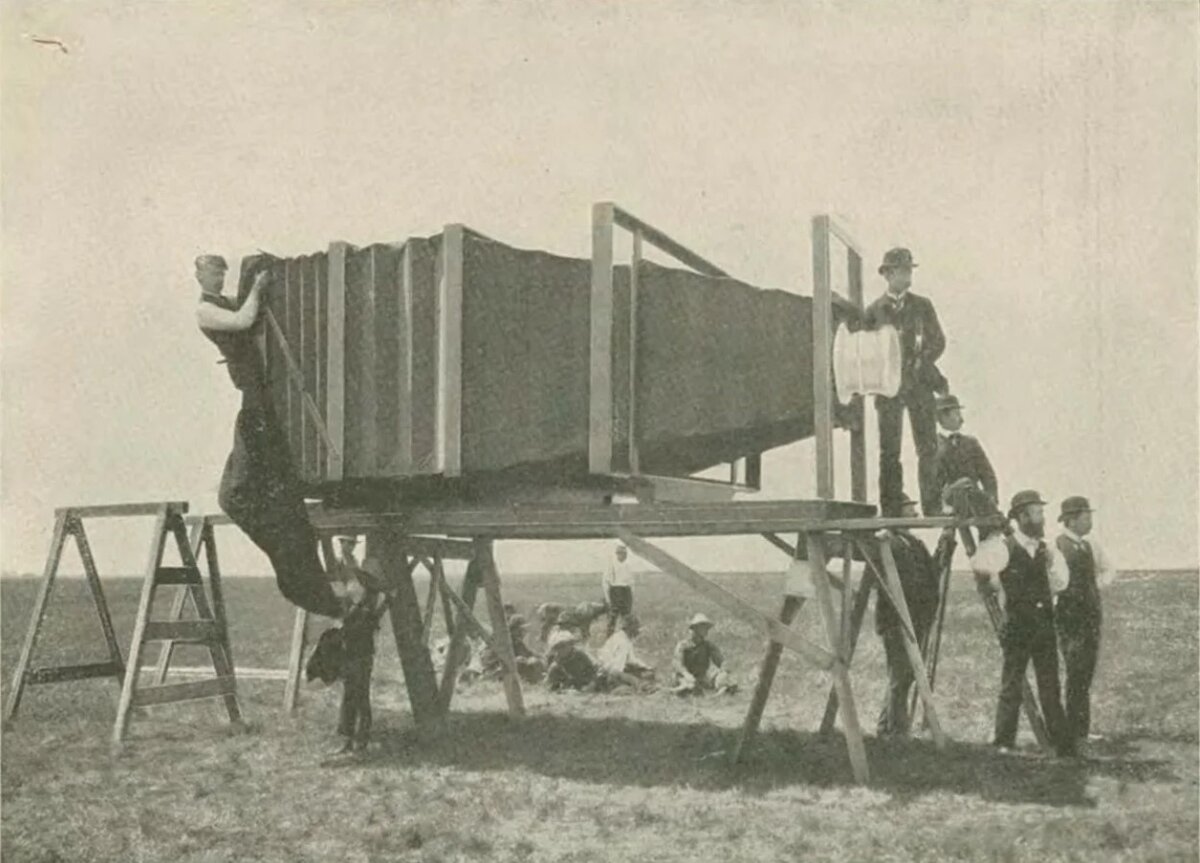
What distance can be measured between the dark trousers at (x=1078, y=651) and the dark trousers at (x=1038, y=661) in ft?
0.36

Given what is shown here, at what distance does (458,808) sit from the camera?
295 inches

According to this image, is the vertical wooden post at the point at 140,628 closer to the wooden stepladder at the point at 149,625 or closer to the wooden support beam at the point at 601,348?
the wooden stepladder at the point at 149,625

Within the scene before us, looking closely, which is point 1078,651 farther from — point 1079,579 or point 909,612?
point 909,612

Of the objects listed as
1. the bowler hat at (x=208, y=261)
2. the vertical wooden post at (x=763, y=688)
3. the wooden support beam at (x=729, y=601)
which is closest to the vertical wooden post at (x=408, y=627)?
the wooden support beam at (x=729, y=601)

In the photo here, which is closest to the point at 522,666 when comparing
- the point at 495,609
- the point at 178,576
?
the point at 495,609

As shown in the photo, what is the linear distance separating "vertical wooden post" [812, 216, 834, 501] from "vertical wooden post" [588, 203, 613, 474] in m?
1.46

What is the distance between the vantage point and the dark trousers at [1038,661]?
352 inches

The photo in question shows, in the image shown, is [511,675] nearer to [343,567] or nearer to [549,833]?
[343,567]

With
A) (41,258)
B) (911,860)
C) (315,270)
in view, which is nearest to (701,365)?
(315,270)

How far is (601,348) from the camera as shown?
329 inches

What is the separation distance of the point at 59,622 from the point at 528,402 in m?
19.6

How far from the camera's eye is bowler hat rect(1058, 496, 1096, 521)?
8922 millimetres

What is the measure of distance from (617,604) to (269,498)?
1050 cm

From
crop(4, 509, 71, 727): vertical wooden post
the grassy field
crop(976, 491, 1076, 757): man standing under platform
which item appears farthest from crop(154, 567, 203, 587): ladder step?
crop(976, 491, 1076, 757): man standing under platform
